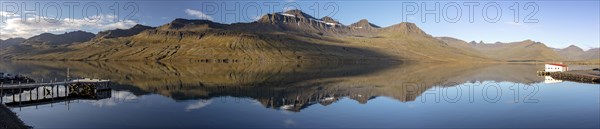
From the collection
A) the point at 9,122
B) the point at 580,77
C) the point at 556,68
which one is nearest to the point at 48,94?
the point at 9,122

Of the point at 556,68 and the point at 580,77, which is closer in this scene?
the point at 580,77

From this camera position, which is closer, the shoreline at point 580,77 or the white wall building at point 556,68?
the shoreline at point 580,77

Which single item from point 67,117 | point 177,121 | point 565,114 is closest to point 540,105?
point 565,114

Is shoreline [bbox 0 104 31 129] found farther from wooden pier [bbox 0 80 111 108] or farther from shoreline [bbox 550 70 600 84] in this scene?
shoreline [bbox 550 70 600 84]

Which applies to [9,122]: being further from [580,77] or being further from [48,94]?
[580,77]

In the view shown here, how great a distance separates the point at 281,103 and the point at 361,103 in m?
10.5

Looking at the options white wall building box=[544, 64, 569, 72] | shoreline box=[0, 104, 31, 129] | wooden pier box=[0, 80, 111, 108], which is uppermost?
white wall building box=[544, 64, 569, 72]

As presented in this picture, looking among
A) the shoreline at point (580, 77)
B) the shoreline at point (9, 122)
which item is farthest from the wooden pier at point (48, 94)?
the shoreline at point (580, 77)

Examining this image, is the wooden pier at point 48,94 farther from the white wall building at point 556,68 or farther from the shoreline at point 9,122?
the white wall building at point 556,68

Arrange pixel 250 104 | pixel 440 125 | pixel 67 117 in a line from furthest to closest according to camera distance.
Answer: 1. pixel 250 104
2. pixel 67 117
3. pixel 440 125

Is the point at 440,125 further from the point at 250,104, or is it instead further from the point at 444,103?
the point at 250,104

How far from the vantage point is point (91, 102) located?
57188 mm

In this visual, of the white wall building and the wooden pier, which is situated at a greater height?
the white wall building

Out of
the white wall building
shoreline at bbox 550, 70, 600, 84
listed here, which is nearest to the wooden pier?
shoreline at bbox 550, 70, 600, 84
